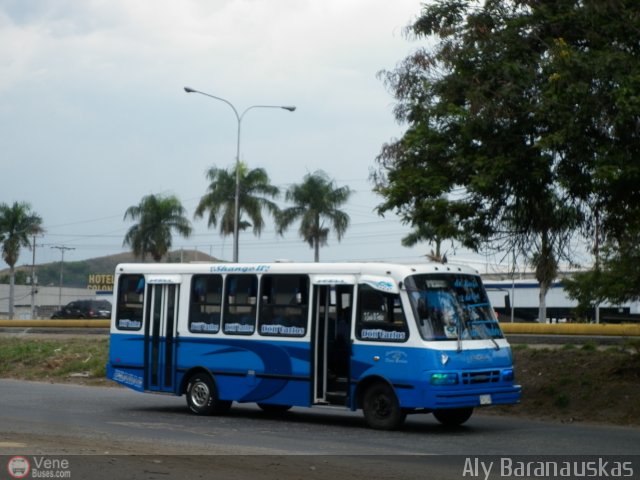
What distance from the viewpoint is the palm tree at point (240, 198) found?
66.6 m

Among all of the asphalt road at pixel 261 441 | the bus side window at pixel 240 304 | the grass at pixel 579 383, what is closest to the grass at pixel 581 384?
the grass at pixel 579 383

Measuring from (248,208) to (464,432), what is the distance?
5290 cm

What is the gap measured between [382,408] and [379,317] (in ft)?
4.54

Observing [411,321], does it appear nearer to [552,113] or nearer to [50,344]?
[552,113]

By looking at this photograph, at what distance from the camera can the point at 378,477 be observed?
11438 mm

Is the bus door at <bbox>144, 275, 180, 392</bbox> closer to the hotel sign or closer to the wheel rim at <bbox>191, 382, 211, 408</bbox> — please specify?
the wheel rim at <bbox>191, 382, 211, 408</bbox>

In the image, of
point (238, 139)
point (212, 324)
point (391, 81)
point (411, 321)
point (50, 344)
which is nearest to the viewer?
point (411, 321)

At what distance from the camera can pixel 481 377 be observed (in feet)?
54.7

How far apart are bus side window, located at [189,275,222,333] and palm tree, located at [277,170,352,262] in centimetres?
5030

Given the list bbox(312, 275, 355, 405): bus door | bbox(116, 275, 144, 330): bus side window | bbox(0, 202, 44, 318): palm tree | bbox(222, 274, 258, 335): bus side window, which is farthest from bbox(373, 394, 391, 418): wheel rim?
bbox(0, 202, 44, 318): palm tree

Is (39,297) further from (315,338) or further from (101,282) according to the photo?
(315,338)

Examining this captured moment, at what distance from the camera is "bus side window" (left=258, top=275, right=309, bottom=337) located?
18172 millimetres

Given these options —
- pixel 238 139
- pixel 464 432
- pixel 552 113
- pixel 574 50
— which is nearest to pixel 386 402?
pixel 464 432

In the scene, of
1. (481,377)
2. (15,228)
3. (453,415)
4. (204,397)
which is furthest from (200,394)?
(15,228)
